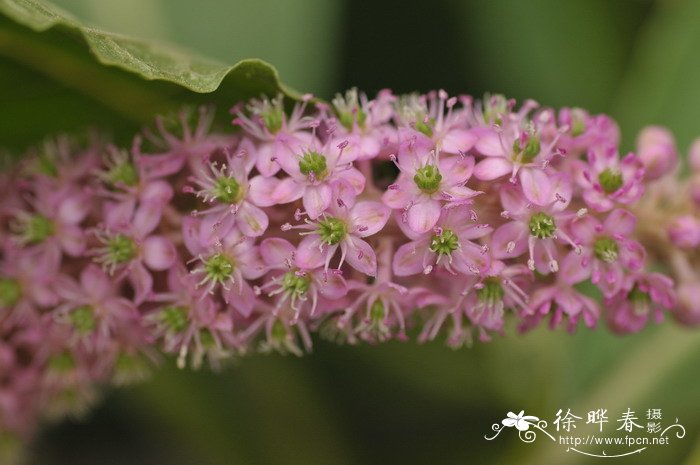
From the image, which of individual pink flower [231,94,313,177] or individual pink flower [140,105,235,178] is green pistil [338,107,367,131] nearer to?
individual pink flower [231,94,313,177]

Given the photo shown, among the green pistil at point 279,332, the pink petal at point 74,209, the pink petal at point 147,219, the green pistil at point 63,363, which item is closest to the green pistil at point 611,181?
the green pistil at point 279,332

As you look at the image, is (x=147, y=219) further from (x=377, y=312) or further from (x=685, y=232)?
→ (x=685, y=232)

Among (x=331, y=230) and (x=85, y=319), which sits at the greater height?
(x=331, y=230)

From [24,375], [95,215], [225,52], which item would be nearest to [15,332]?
[24,375]

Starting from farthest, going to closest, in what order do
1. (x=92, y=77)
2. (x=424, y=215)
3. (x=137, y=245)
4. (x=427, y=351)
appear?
(x=427, y=351) < (x=92, y=77) < (x=137, y=245) < (x=424, y=215)

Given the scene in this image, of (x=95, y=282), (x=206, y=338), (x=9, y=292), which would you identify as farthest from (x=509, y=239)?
(x=9, y=292)

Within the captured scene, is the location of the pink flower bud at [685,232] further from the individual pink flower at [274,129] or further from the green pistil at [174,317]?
the green pistil at [174,317]

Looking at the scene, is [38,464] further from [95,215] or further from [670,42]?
[670,42]
